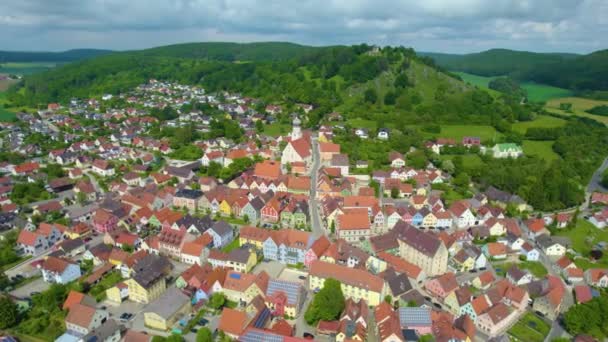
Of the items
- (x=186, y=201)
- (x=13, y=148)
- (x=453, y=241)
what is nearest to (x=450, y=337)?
(x=453, y=241)

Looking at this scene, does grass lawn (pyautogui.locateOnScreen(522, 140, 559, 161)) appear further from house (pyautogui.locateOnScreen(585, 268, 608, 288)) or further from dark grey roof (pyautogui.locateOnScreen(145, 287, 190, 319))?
dark grey roof (pyautogui.locateOnScreen(145, 287, 190, 319))

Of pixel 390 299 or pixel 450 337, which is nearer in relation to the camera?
pixel 450 337

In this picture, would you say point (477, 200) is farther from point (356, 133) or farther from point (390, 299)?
point (356, 133)

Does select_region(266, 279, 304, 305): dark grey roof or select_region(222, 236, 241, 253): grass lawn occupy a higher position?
select_region(266, 279, 304, 305): dark grey roof

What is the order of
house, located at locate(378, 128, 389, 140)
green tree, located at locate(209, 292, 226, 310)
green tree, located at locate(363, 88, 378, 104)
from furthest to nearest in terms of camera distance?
1. green tree, located at locate(363, 88, 378, 104)
2. house, located at locate(378, 128, 389, 140)
3. green tree, located at locate(209, 292, 226, 310)

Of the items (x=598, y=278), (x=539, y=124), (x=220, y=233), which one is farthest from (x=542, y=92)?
(x=220, y=233)

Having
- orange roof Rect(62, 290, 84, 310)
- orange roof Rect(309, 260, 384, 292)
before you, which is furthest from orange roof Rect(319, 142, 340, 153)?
orange roof Rect(62, 290, 84, 310)

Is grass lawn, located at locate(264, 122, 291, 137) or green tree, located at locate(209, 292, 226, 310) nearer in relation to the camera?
green tree, located at locate(209, 292, 226, 310)
